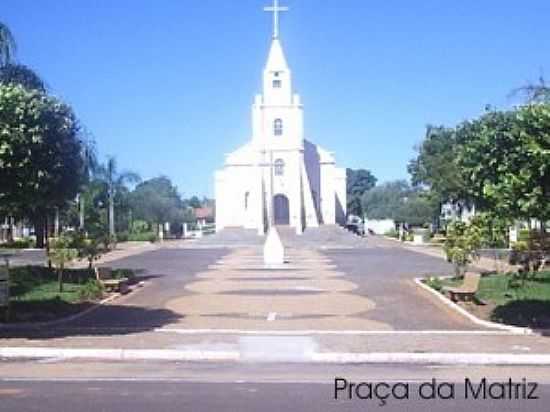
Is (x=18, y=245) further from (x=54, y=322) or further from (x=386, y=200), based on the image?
(x=386, y=200)

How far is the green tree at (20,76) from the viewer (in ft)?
78.3

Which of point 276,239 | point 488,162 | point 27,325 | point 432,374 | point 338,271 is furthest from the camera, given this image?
point 276,239

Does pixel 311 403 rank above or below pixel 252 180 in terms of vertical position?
below

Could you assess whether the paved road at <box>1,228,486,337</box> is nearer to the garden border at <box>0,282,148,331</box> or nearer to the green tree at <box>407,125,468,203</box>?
the garden border at <box>0,282,148,331</box>

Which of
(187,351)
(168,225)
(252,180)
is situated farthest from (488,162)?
(168,225)

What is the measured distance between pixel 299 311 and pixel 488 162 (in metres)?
5.84

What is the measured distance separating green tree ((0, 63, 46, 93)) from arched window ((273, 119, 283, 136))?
58017 millimetres

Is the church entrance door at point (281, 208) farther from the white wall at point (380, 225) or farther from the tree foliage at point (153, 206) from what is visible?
the white wall at point (380, 225)

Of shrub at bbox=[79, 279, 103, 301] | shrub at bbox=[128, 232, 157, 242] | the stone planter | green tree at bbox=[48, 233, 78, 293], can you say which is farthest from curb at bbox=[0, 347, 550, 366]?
shrub at bbox=[128, 232, 157, 242]

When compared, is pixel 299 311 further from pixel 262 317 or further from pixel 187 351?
pixel 187 351

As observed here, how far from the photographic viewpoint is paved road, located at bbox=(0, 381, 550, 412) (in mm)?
9406

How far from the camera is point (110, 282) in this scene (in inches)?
957

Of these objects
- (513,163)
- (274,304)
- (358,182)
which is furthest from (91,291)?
(358,182)

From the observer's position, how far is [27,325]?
17.1 m
